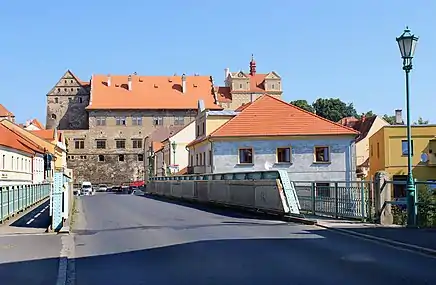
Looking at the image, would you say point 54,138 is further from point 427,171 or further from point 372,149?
point 427,171

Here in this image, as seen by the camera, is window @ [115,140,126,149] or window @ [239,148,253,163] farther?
window @ [115,140,126,149]

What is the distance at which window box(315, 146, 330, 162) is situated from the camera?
54844 millimetres

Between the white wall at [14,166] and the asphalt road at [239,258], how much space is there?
39295mm

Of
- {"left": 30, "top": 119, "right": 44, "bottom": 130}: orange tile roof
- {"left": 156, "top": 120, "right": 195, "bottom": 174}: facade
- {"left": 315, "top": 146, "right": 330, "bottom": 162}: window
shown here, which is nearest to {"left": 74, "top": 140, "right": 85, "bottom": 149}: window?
{"left": 30, "top": 119, "right": 44, "bottom": 130}: orange tile roof

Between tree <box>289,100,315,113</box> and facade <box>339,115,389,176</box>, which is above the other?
tree <box>289,100,315,113</box>

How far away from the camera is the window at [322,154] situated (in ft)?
180

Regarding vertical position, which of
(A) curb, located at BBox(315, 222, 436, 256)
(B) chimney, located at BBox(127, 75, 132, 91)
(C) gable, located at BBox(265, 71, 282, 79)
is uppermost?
(C) gable, located at BBox(265, 71, 282, 79)

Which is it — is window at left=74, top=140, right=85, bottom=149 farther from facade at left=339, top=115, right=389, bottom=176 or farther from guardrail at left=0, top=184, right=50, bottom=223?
guardrail at left=0, top=184, right=50, bottom=223

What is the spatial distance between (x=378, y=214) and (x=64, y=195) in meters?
10.0

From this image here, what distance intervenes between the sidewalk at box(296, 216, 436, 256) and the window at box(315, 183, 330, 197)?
1.53m

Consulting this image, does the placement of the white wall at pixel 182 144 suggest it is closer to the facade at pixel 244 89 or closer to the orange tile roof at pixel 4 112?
the orange tile roof at pixel 4 112

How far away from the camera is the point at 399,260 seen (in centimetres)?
1212

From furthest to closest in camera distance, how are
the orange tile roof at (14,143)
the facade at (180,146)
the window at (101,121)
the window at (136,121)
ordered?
1. the window at (136,121)
2. the window at (101,121)
3. the facade at (180,146)
4. the orange tile roof at (14,143)

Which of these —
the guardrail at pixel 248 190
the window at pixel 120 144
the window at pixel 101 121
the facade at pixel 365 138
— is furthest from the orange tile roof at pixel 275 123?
the window at pixel 101 121
